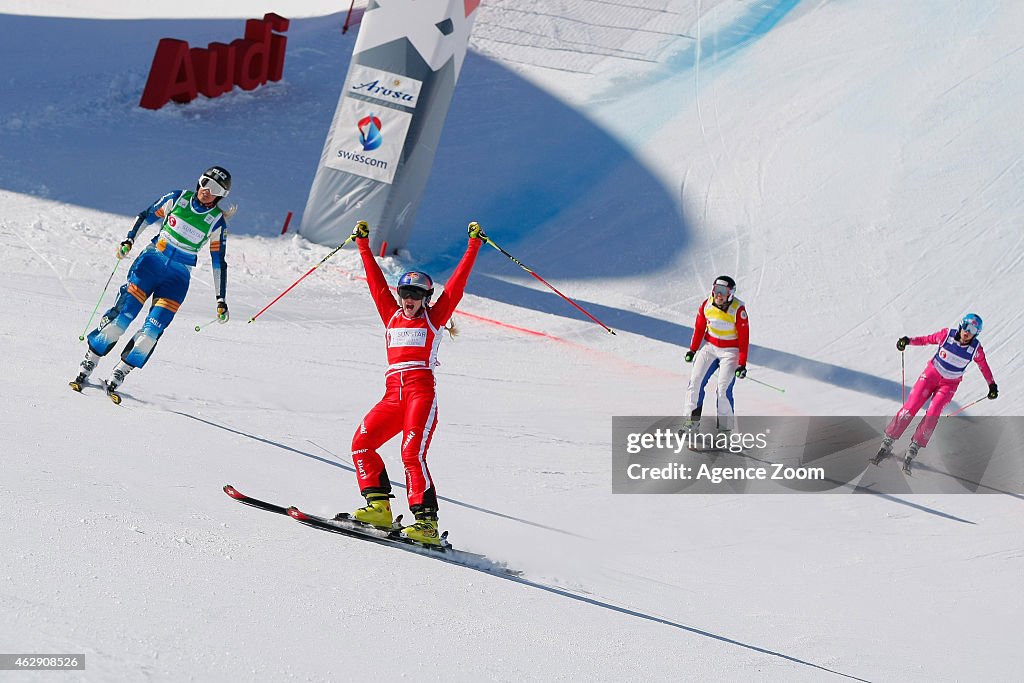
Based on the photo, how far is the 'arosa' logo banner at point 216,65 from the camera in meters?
15.9

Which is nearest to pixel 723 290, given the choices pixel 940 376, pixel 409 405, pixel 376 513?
pixel 940 376

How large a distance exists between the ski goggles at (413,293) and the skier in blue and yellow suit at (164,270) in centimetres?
223

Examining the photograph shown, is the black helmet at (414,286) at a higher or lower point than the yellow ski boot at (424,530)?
higher

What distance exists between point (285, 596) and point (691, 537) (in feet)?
12.5

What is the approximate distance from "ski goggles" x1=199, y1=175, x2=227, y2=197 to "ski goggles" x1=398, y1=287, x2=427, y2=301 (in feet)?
8.00

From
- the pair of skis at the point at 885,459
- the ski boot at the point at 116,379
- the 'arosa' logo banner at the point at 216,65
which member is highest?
the 'arosa' logo banner at the point at 216,65

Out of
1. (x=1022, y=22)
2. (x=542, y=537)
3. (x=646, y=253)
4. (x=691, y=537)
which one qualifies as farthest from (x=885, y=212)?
(x=542, y=537)

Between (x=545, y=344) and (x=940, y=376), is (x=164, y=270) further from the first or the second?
(x=940, y=376)

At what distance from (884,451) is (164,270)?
6.30m

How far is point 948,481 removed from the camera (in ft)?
34.6

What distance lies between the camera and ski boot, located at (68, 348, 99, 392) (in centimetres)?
806

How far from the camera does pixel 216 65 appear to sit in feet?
54.4

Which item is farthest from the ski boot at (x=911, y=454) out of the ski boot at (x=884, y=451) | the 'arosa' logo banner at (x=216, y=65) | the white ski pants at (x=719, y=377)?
the 'arosa' logo banner at (x=216, y=65)

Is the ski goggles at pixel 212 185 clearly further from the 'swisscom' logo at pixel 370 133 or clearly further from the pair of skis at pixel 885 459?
the pair of skis at pixel 885 459
